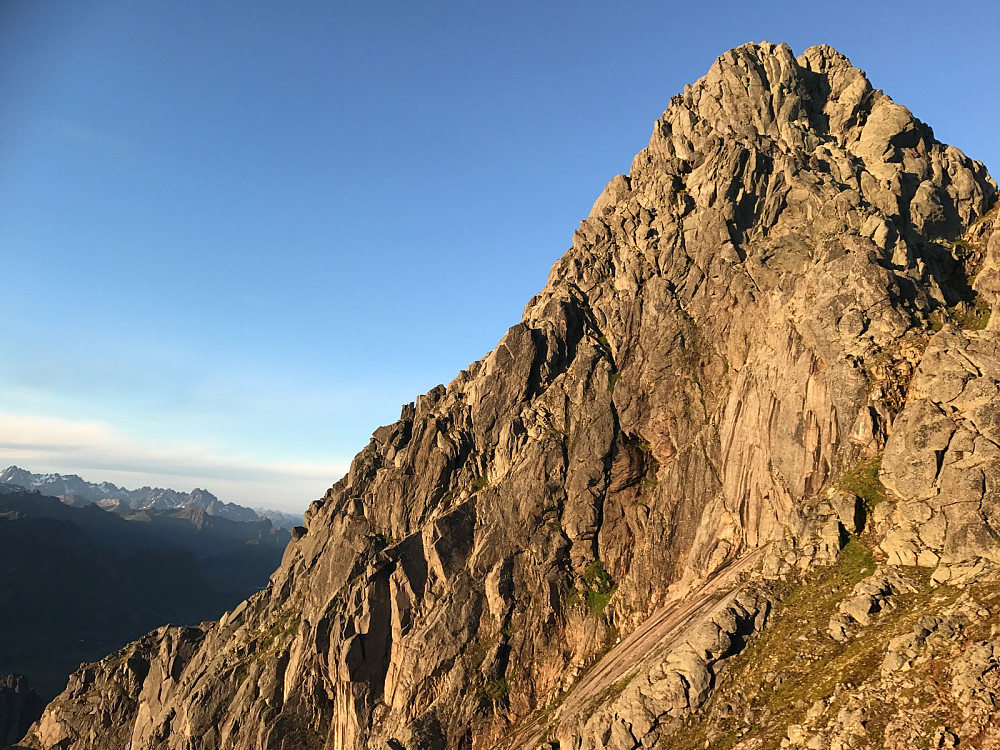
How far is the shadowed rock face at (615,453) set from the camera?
223 feet

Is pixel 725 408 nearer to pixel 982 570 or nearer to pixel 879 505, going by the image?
pixel 879 505

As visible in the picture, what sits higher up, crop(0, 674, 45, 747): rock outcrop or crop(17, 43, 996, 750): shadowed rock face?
crop(17, 43, 996, 750): shadowed rock face

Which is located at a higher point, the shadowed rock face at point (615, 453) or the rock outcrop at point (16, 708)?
the shadowed rock face at point (615, 453)

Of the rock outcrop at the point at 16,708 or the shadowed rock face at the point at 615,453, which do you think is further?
the rock outcrop at the point at 16,708

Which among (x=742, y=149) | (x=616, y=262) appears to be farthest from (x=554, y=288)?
(x=742, y=149)

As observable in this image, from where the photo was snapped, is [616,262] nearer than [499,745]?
No

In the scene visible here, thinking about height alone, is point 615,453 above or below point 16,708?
above

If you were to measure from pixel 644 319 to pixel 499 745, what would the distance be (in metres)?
56.4

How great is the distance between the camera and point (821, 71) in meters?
117

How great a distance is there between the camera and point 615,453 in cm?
8150

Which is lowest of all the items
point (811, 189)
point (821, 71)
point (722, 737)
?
point (722, 737)

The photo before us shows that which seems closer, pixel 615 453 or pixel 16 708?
pixel 615 453

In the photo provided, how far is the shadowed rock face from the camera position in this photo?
68.1 metres

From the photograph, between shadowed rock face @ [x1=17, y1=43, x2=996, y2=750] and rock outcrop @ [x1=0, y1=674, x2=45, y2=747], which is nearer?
shadowed rock face @ [x1=17, y1=43, x2=996, y2=750]
